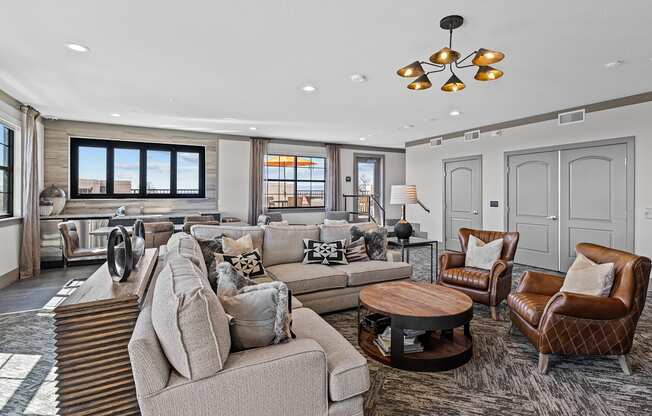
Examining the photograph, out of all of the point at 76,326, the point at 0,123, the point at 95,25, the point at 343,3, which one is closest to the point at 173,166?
the point at 0,123

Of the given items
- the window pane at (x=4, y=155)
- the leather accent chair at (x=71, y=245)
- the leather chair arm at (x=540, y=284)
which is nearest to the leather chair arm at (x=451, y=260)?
the leather chair arm at (x=540, y=284)

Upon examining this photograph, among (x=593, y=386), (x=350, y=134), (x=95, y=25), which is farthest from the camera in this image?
(x=350, y=134)

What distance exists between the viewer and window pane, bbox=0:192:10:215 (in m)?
4.77

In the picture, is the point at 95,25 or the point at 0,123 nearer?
the point at 95,25

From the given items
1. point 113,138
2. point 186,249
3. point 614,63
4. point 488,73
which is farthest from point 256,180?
point 614,63

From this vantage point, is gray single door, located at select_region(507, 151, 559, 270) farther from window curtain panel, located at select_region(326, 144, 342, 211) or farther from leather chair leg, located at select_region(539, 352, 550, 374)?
window curtain panel, located at select_region(326, 144, 342, 211)

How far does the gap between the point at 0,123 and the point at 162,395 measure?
510 centimetres

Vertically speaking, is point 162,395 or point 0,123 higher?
point 0,123

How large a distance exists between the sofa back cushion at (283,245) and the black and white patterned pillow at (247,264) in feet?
1.38

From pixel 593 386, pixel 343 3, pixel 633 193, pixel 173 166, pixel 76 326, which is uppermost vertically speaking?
pixel 343 3

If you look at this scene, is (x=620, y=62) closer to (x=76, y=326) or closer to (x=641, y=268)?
(x=641, y=268)

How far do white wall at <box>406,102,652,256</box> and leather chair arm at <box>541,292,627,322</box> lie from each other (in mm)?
3140

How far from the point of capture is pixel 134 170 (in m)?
6.56

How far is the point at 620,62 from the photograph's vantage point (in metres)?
3.36
